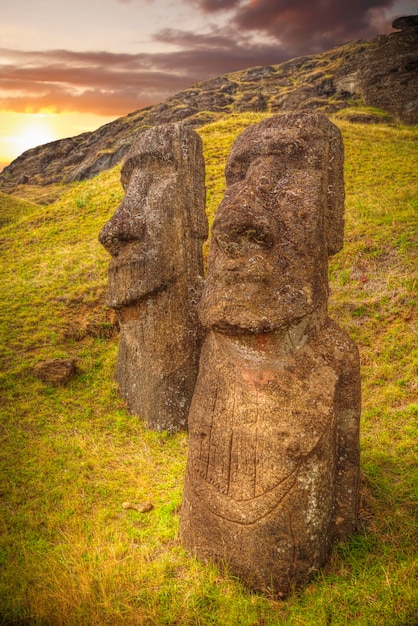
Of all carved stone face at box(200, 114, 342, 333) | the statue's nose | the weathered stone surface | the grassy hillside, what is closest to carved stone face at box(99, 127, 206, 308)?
the statue's nose

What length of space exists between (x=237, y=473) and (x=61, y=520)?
2135mm

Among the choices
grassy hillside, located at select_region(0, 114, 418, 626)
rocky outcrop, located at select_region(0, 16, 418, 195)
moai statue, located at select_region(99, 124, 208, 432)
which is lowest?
grassy hillside, located at select_region(0, 114, 418, 626)

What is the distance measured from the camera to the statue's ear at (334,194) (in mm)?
3939

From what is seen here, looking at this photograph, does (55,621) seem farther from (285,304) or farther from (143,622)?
(285,304)

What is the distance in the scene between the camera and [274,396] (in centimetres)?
337

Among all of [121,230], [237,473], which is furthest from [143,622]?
[121,230]

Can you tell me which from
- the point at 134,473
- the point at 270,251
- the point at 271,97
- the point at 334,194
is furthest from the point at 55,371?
the point at 271,97

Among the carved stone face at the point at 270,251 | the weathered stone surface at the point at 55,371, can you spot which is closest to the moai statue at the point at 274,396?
the carved stone face at the point at 270,251

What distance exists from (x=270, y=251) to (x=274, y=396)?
40.0 inches

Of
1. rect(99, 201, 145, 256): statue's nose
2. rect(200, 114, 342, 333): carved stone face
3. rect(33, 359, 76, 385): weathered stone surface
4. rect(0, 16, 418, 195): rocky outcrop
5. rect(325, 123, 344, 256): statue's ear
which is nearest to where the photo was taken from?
rect(200, 114, 342, 333): carved stone face

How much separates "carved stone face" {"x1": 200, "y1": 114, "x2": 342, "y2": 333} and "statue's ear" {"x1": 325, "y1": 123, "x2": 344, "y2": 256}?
21 centimetres

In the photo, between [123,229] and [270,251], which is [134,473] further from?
[270,251]

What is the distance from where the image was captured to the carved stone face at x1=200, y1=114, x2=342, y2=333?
331 cm

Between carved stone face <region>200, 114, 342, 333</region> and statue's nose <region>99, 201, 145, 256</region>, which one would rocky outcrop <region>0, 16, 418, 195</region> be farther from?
carved stone face <region>200, 114, 342, 333</region>
